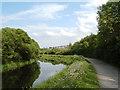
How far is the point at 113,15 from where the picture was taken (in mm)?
23141

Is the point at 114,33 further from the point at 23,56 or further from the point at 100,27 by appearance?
the point at 23,56

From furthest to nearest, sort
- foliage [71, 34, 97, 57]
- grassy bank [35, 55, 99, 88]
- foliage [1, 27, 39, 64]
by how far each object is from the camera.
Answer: foliage [71, 34, 97, 57] → foliage [1, 27, 39, 64] → grassy bank [35, 55, 99, 88]

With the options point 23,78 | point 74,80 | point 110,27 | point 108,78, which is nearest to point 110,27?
point 110,27

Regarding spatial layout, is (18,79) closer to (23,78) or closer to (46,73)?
(23,78)

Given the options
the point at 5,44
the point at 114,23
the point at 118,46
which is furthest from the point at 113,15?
the point at 5,44

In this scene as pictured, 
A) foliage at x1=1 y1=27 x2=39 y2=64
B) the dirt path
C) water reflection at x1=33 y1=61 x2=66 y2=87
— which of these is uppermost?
foliage at x1=1 y1=27 x2=39 y2=64

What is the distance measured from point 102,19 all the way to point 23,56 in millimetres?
22879

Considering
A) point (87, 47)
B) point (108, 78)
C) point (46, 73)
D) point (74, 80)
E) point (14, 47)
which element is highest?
point (14, 47)

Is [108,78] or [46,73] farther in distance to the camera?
[46,73]

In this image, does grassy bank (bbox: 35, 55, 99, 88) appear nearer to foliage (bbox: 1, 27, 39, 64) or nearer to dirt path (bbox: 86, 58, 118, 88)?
dirt path (bbox: 86, 58, 118, 88)

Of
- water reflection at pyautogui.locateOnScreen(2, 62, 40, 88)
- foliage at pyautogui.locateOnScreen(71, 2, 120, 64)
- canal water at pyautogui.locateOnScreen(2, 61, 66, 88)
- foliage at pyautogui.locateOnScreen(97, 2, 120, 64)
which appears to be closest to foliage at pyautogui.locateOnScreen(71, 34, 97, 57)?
foliage at pyautogui.locateOnScreen(71, 2, 120, 64)

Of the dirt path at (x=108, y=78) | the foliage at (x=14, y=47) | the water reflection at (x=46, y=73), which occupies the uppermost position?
the foliage at (x=14, y=47)

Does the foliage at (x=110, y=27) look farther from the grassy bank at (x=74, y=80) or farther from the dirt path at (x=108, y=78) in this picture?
the grassy bank at (x=74, y=80)

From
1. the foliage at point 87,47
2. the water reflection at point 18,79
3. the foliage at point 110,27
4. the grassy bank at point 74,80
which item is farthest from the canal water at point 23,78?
the foliage at point 87,47
